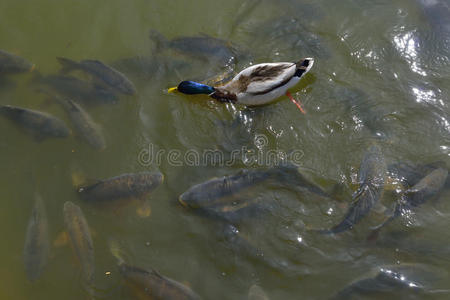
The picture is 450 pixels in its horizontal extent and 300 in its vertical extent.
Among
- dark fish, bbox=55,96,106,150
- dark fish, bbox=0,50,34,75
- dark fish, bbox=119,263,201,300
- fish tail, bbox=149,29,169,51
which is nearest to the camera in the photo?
dark fish, bbox=119,263,201,300

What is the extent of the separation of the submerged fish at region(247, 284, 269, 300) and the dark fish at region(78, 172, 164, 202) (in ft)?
5.10

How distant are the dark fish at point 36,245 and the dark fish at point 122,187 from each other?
1.65ft

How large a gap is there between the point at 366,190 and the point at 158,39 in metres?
3.56

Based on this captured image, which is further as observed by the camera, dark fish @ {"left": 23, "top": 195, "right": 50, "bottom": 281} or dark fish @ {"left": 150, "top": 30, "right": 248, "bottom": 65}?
dark fish @ {"left": 150, "top": 30, "right": 248, "bottom": 65}

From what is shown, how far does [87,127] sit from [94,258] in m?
1.64

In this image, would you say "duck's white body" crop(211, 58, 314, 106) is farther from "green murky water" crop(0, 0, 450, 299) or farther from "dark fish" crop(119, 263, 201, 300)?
"dark fish" crop(119, 263, 201, 300)

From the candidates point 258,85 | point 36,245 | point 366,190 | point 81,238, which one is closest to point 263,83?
point 258,85

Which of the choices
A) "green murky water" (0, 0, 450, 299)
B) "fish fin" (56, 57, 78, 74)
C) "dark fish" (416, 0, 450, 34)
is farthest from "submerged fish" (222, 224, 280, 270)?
"dark fish" (416, 0, 450, 34)

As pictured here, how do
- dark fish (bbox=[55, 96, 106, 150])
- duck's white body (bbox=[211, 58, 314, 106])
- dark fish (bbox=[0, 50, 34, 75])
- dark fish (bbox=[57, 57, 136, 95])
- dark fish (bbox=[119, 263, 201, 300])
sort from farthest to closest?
1. dark fish (bbox=[0, 50, 34, 75])
2. dark fish (bbox=[57, 57, 136, 95])
3. dark fish (bbox=[55, 96, 106, 150])
4. duck's white body (bbox=[211, 58, 314, 106])
5. dark fish (bbox=[119, 263, 201, 300])

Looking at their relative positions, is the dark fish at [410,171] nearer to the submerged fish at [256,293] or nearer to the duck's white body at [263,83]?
the duck's white body at [263,83]

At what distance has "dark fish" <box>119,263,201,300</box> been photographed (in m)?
3.70

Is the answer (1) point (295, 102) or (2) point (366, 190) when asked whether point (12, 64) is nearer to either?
(1) point (295, 102)

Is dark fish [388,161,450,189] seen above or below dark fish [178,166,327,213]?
above

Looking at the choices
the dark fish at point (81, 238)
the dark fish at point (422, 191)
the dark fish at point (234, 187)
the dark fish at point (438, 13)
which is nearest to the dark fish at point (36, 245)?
the dark fish at point (81, 238)
